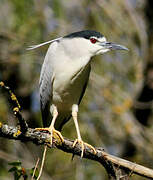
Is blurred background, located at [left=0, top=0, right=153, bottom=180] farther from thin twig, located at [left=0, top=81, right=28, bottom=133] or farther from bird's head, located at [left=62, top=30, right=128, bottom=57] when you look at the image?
thin twig, located at [left=0, top=81, right=28, bottom=133]

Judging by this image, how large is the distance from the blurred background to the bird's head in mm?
2094

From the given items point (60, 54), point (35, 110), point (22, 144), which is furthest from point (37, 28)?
point (60, 54)

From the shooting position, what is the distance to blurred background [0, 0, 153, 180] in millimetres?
6078

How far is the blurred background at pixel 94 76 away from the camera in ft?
19.9

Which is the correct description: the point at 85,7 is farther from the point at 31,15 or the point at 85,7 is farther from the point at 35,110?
the point at 35,110

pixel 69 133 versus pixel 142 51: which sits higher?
pixel 142 51

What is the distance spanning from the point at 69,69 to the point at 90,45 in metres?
0.33

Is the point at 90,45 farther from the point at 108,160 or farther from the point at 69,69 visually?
the point at 108,160

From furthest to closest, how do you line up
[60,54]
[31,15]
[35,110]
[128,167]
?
[35,110] → [31,15] → [60,54] → [128,167]

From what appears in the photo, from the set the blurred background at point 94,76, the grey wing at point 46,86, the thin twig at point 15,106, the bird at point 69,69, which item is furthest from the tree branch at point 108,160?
the blurred background at point 94,76

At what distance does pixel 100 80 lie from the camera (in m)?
6.49

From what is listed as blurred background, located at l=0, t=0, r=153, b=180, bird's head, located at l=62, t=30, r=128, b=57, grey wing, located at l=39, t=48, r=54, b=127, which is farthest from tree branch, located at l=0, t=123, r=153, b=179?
blurred background, located at l=0, t=0, r=153, b=180

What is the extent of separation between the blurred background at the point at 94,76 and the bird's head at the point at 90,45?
209 cm

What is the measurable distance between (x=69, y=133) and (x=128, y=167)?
3650mm
